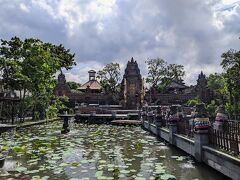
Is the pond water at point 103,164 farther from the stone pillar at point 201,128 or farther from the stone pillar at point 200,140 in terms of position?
the stone pillar at point 201,128

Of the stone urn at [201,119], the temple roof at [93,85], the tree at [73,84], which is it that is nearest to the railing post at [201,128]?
the stone urn at [201,119]

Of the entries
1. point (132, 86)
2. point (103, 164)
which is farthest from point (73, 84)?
point (103, 164)

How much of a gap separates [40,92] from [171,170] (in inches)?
843

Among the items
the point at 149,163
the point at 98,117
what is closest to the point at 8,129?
the point at 149,163

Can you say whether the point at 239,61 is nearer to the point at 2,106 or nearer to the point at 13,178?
the point at 2,106

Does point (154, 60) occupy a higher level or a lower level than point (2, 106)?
higher

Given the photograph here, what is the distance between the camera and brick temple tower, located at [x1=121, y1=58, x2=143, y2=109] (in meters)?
51.8

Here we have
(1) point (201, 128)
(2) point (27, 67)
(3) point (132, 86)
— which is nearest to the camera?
(1) point (201, 128)

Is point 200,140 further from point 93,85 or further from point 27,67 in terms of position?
point 93,85

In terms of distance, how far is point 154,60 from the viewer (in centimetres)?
6494

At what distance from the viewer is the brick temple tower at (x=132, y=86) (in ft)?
170

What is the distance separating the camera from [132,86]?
2064 inches

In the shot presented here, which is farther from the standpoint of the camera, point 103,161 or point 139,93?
point 139,93

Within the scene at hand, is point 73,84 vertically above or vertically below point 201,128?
above
